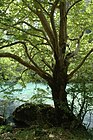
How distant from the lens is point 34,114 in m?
13.1

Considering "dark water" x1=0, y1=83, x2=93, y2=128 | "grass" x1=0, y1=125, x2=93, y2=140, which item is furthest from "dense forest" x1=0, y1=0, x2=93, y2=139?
"grass" x1=0, y1=125, x2=93, y2=140

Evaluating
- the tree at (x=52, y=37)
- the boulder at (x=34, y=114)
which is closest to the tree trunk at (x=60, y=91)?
the tree at (x=52, y=37)

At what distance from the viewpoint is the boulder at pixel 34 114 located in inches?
452

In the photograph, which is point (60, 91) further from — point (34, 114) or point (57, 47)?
point (34, 114)

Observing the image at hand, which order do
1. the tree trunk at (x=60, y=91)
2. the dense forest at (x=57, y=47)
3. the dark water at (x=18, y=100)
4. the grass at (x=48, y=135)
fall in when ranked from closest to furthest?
the grass at (x=48, y=135), the dense forest at (x=57, y=47), the tree trunk at (x=60, y=91), the dark water at (x=18, y=100)

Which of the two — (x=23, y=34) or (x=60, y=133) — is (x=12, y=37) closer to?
(x=23, y=34)

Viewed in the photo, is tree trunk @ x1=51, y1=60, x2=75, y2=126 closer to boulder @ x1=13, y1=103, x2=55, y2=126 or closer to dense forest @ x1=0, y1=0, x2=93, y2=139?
dense forest @ x1=0, y1=0, x2=93, y2=139

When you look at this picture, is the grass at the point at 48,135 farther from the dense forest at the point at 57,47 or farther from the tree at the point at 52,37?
the tree at the point at 52,37

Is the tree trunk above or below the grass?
above

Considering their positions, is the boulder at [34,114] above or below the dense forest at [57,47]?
below

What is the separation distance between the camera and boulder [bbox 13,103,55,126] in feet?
37.7

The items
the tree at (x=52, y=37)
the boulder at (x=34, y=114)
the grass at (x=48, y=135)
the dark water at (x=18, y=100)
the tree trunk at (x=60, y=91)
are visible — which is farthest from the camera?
the boulder at (x=34, y=114)

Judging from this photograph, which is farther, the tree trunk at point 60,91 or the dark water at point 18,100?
the dark water at point 18,100

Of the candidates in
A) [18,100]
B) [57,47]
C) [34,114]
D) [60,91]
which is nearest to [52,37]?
[57,47]
